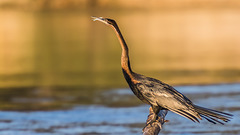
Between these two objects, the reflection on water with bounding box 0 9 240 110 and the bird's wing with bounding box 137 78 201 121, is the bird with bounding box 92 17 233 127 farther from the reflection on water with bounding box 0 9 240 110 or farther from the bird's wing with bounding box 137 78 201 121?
the reflection on water with bounding box 0 9 240 110

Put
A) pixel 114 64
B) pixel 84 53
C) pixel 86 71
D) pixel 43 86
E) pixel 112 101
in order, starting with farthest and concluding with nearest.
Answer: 1. pixel 84 53
2. pixel 114 64
3. pixel 86 71
4. pixel 43 86
5. pixel 112 101

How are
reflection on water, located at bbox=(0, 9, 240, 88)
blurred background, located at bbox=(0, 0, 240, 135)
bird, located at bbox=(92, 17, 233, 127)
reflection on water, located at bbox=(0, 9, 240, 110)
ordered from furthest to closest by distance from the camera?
reflection on water, located at bbox=(0, 9, 240, 88)
reflection on water, located at bbox=(0, 9, 240, 110)
blurred background, located at bbox=(0, 0, 240, 135)
bird, located at bbox=(92, 17, 233, 127)

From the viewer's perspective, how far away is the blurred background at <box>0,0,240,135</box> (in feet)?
48.9

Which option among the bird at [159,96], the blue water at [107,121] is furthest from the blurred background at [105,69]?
the bird at [159,96]

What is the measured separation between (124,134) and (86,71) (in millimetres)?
11548

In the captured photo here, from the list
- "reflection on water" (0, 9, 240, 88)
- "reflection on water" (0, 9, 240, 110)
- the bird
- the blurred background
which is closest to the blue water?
the blurred background

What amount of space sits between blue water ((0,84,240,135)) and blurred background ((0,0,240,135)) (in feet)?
0.07

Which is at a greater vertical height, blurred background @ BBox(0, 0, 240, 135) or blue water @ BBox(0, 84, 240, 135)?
blue water @ BBox(0, 84, 240, 135)

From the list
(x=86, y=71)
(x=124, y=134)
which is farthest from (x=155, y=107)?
(x=86, y=71)

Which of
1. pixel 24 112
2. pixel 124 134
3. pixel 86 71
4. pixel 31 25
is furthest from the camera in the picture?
pixel 31 25

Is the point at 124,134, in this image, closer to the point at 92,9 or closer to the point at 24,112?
the point at 24,112

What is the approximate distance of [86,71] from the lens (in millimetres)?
24797

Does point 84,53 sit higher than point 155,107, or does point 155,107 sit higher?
point 155,107

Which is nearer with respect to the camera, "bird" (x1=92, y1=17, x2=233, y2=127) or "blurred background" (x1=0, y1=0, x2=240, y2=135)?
Result: "bird" (x1=92, y1=17, x2=233, y2=127)
